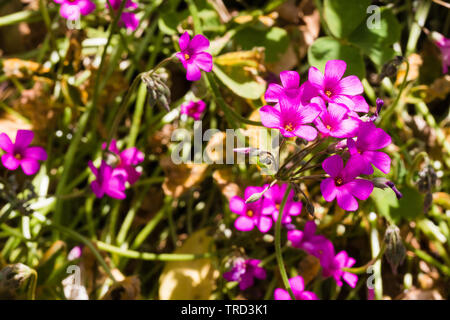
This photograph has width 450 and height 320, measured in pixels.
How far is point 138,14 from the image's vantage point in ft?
5.11

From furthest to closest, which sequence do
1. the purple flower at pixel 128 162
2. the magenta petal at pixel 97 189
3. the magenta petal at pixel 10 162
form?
1. the purple flower at pixel 128 162
2. the magenta petal at pixel 97 189
3. the magenta petal at pixel 10 162

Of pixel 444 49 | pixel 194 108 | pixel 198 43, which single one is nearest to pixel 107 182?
pixel 194 108

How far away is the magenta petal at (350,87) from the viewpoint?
3.22 feet

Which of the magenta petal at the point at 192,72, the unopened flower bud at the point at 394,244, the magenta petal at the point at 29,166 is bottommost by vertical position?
the unopened flower bud at the point at 394,244

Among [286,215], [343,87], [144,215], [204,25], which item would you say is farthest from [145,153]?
[343,87]

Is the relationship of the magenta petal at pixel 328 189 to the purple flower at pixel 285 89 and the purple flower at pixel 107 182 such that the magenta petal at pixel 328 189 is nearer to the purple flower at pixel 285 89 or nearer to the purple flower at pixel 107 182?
the purple flower at pixel 285 89

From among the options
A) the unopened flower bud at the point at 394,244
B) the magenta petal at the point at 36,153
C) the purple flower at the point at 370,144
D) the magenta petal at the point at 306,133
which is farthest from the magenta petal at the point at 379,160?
the magenta petal at the point at 36,153

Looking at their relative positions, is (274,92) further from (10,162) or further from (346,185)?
(10,162)

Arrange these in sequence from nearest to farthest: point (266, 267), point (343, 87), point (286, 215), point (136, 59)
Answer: point (343, 87)
point (286, 215)
point (266, 267)
point (136, 59)

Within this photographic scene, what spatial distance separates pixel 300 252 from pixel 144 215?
18.4 inches

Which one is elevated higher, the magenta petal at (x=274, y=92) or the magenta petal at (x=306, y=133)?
the magenta petal at (x=274, y=92)

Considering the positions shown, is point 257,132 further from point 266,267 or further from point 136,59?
point 136,59

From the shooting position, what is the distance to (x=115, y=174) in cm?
130

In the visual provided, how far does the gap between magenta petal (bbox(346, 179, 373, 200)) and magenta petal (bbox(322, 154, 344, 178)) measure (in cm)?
4
